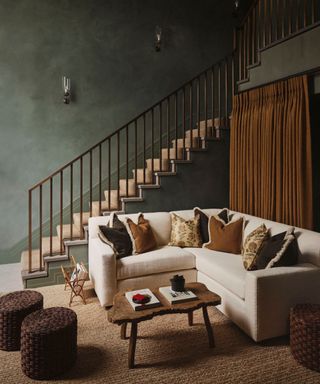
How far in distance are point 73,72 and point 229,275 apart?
13.7ft

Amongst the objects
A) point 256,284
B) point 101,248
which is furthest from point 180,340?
point 101,248

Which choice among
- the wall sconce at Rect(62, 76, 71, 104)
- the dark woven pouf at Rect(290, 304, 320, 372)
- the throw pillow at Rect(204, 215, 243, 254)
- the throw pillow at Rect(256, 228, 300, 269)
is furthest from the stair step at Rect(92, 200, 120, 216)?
the dark woven pouf at Rect(290, 304, 320, 372)

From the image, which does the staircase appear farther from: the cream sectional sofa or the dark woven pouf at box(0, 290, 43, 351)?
the dark woven pouf at box(0, 290, 43, 351)

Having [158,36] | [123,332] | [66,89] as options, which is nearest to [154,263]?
[123,332]

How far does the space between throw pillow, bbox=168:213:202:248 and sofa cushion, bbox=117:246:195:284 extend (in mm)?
187

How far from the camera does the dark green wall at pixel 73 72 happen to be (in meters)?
5.45

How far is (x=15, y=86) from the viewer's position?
5.44 metres

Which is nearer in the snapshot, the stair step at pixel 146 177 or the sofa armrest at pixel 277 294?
the sofa armrest at pixel 277 294

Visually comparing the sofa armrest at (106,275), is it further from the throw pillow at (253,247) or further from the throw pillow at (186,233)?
the throw pillow at (253,247)

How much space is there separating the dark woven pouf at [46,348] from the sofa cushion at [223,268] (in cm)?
141

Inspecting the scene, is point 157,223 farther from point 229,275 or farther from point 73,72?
point 73,72

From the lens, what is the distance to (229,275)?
10.7 ft

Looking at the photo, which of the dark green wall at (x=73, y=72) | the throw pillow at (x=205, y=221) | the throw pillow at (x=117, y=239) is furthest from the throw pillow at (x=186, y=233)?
the dark green wall at (x=73, y=72)

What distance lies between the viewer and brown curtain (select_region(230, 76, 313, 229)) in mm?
3896
